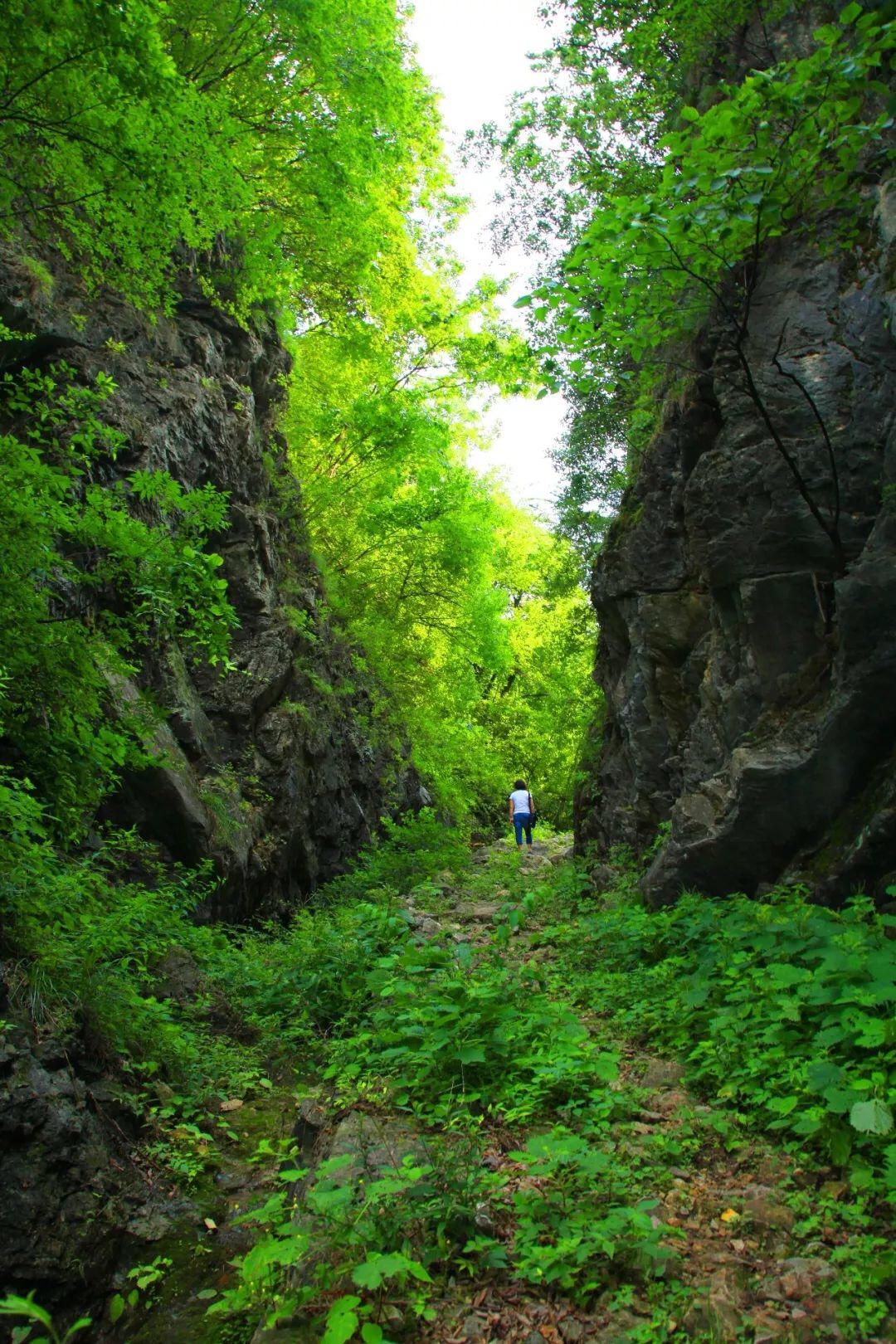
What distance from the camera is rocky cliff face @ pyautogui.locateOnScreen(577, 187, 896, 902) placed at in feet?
18.7

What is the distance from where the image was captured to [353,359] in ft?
45.7

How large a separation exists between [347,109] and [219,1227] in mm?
12151

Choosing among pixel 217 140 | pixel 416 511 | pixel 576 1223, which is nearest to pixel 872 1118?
pixel 576 1223

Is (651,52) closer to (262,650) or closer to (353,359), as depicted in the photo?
(353,359)

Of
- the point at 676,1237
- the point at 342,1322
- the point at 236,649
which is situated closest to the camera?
the point at 342,1322

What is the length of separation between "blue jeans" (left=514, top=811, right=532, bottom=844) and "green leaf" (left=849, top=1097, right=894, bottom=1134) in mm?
16420

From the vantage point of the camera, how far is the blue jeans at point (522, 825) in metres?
19.3

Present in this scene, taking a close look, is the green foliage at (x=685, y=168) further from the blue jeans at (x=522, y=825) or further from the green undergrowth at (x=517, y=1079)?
the blue jeans at (x=522, y=825)

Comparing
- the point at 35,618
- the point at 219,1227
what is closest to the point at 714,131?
the point at 35,618

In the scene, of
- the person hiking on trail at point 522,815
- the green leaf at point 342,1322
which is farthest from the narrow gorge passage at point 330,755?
the person hiking on trail at point 522,815

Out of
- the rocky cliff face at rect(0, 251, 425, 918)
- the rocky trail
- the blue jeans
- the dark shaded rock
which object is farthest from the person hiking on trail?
the dark shaded rock

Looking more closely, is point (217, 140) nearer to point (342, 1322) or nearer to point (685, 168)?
point (685, 168)

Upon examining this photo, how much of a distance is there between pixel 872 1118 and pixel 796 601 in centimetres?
496

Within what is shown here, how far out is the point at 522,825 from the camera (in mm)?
19422
